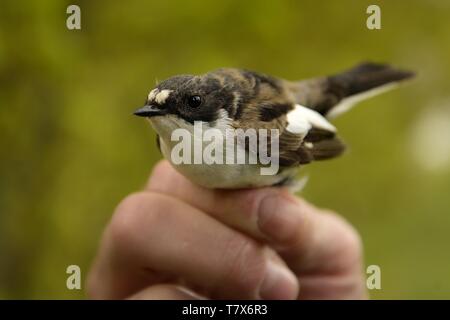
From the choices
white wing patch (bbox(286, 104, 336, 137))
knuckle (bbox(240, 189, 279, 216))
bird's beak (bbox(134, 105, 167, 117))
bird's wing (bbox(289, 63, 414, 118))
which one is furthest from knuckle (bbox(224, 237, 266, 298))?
bird's wing (bbox(289, 63, 414, 118))

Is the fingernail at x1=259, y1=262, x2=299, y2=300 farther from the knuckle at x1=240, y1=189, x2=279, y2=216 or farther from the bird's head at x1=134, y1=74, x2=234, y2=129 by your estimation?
the bird's head at x1=134, y1=74, x2=234, y2=129

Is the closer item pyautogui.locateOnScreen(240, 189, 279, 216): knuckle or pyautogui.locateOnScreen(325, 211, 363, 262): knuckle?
pyautogui.locateOnScreen(240, 189, 279, 216): knuckle

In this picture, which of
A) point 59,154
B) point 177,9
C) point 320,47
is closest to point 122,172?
point 59,154

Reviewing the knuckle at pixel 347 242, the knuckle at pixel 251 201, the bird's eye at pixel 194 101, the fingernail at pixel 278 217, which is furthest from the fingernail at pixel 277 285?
the bird's eye at pixel 194 101

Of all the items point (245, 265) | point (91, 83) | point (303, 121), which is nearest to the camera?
point (245, 265)

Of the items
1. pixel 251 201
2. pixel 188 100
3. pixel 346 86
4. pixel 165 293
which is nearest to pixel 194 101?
pixel 188 100

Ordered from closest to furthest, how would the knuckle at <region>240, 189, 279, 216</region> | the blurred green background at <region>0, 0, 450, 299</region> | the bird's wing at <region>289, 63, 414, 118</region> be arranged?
1. the knuckle at <region>240, 189, 279, 216</region>
2. the bird's wing at <region>289, 63, 414, 118</region>
3. the blurred green background at <region>0, 0, 450, 299</region>

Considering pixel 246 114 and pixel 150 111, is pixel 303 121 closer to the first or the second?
pixel 246 114
